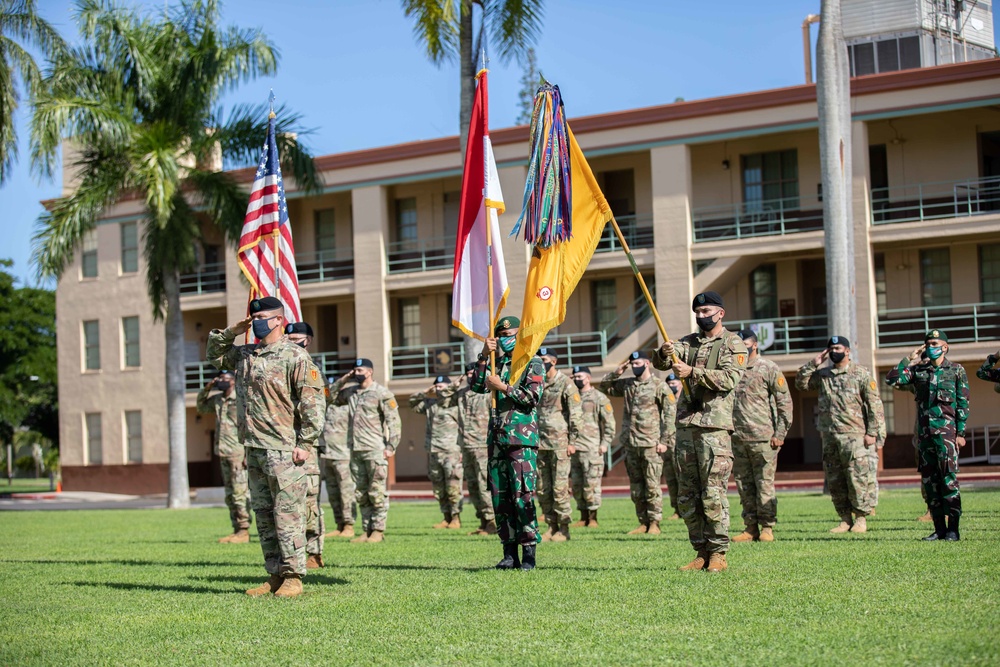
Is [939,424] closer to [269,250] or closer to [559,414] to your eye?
[559,414]

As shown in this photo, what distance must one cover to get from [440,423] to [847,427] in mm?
6779

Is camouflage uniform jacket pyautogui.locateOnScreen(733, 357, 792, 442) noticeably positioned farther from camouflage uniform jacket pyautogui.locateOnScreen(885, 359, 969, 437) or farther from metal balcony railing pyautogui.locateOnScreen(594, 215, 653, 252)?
metal balcony railing pyautogui.locateOnScreen(594, 215, 653, 252)

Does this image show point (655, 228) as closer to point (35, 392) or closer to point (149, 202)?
point (149, 202)

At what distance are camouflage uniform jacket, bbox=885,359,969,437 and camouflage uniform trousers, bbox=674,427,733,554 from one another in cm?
315

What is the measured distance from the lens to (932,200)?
108 ft

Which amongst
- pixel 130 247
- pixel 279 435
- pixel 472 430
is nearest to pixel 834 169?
pixel 472 430

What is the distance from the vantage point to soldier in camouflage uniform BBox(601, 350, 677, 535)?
49.6 feet

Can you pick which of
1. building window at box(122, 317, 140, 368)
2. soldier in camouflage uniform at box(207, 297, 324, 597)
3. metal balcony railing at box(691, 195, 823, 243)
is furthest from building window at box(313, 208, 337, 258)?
soldier in camouflage uniform at box(207, 297, 324, 597)

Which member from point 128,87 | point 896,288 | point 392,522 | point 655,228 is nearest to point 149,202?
point 128,87

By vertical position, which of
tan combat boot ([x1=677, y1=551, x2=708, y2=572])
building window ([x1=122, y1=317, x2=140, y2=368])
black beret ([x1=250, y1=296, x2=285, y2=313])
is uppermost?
building window ([x1=122, y1=317, x2=140, y2=368])

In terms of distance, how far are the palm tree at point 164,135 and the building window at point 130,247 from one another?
1486cm

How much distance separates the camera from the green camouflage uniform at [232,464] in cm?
1603

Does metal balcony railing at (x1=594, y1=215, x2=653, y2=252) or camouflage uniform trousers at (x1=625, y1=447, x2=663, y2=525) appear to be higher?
metal balcony railing at (x1=594, y1=215, x2=653, y2=252)

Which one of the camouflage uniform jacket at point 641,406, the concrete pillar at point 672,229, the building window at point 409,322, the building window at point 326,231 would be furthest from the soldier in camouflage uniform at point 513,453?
the building window at point 326,231
